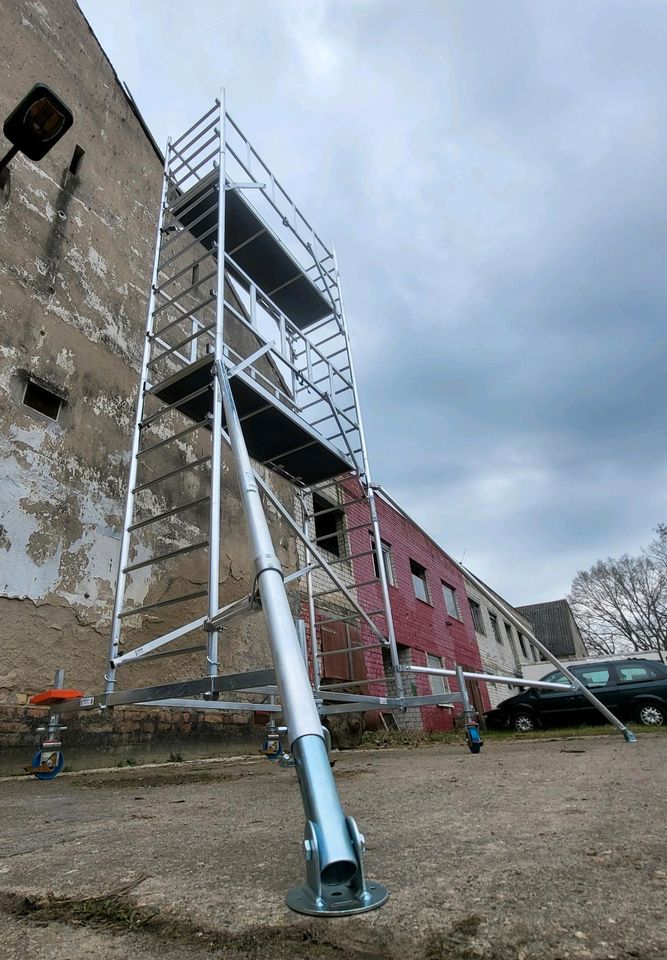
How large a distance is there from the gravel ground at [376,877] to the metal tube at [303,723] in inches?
4.1

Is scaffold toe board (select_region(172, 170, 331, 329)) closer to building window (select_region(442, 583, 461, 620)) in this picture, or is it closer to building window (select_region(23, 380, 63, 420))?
building window (select_region(23, 380, 63, 420))

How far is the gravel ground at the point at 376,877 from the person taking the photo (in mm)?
800

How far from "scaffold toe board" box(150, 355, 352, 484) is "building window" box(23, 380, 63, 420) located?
129 cm

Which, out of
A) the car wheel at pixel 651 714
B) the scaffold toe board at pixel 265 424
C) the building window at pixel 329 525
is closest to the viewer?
the scaffold toe board at pixel 265 424

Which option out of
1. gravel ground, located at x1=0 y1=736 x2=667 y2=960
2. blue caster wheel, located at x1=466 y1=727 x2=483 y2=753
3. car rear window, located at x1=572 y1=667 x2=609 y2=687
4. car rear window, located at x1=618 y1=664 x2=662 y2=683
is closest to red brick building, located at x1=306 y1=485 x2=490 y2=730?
Result: car rear window, located at x1=572 y1=667 x2=609 y2=687

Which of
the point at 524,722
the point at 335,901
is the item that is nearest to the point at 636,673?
the point at 524,722

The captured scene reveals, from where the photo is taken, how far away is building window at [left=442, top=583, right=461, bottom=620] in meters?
16.5

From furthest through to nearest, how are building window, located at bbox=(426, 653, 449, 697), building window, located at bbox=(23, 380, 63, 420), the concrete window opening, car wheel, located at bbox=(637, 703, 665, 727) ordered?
building window, located at bbox=(426, 653, 449, 697) < car wheel, located at bbox=(637, 703, 665, 727) < the concrete window opening < building window, located at bbox=(23, 380, 63, 420)

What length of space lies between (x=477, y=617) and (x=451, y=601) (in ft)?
11.2

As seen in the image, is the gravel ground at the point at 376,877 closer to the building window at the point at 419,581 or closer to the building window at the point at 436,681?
the building window at the point at 436,681

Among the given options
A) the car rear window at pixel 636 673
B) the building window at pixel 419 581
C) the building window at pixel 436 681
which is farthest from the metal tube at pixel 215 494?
the building window at pixel 419 581

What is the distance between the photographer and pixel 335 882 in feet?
3.06

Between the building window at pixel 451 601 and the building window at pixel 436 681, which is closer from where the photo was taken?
the building window at pixel 436 681

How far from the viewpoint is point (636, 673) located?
370 inches
